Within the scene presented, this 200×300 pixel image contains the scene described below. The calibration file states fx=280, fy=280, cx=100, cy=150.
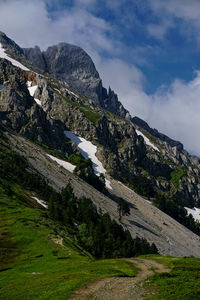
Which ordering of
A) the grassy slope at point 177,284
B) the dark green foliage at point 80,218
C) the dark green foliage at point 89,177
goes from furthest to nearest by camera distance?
the dark green foliage at point 89,177
the dark green foliage at point 80,218
the grassy slope at point 177,284

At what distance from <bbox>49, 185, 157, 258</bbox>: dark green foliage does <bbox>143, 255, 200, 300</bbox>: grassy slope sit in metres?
30.5

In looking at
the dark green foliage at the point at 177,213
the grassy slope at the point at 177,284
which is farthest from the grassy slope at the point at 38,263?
the dark green foliage at the point at 177,213

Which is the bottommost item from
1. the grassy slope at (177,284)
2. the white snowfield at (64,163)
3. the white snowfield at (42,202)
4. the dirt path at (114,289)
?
the white snowfield at (42,202)

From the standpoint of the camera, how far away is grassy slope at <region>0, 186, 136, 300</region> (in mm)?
25172

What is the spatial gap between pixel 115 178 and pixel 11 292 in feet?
536

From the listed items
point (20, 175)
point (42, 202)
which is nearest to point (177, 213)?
point (20, 175)

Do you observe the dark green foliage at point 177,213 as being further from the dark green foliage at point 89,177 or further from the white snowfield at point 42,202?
the white snowfield at point 42,202

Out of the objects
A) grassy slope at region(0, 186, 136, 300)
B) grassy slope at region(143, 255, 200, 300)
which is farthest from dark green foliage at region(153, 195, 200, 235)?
grassy slope at region(143, 255, 200, 300)

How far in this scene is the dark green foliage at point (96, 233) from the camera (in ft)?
206

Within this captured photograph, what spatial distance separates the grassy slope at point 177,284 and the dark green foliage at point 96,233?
100ft

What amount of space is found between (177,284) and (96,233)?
42.7m

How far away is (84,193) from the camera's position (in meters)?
124

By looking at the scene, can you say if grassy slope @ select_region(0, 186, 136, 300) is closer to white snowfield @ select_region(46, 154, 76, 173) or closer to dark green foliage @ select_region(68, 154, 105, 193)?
dark green foliage @ select_region(68, 154, 105, 193)

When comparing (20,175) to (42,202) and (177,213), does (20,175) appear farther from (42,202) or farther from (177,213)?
(177,213)
